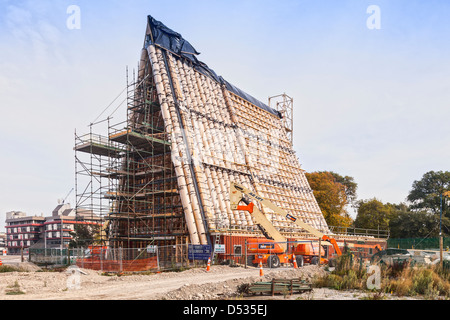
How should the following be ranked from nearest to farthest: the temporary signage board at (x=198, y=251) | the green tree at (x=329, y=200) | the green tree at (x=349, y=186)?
the temporary signage board at (x=198, y=251) < the green tree at (x=329, y=200) < the green tree at (x=349, y=186)

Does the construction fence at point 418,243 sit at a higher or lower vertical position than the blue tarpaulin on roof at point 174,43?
lower

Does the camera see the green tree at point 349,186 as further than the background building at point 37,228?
No

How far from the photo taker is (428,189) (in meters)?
71.6

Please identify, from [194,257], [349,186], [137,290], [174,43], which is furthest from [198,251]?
[349,186]

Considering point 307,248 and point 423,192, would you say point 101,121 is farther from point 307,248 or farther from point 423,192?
point 423,192

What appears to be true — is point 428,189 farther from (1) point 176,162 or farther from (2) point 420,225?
(1) point 176,162

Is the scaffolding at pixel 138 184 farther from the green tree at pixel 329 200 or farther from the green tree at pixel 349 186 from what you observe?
the green tree at pixel 349 186

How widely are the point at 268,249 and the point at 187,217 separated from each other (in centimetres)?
672

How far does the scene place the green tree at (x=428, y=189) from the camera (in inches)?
2623

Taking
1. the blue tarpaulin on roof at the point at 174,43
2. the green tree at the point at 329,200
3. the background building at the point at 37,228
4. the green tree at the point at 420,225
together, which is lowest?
the background building at the point at 37,228

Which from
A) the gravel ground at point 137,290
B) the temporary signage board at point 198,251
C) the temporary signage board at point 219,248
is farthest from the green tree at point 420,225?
the gravel ground at point 137,290

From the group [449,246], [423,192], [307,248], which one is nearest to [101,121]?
[307,248]

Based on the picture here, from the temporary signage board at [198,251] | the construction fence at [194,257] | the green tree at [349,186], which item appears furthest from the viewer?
the green tree at [349,186]
